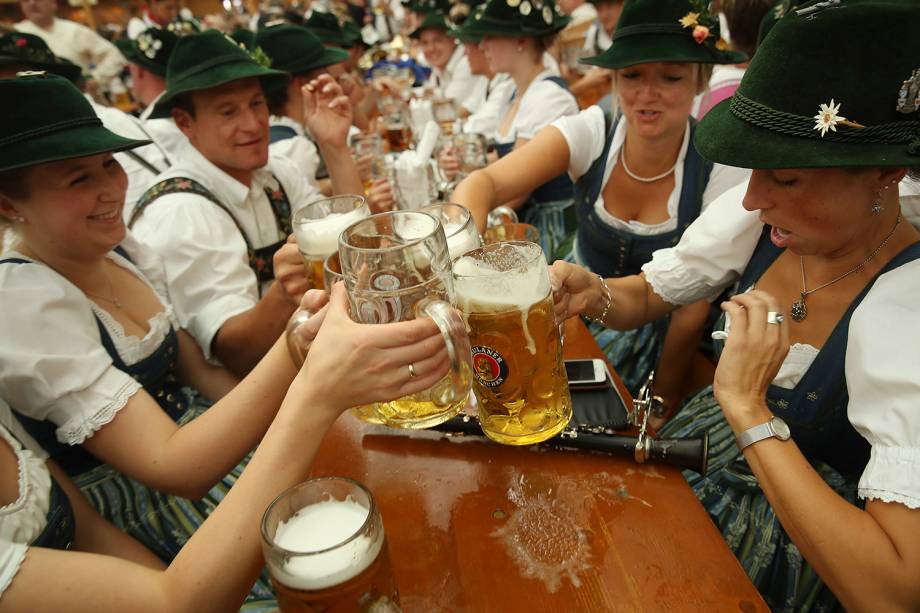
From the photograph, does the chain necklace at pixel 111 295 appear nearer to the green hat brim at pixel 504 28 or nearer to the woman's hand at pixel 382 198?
the woman's hand at pixel 382 198

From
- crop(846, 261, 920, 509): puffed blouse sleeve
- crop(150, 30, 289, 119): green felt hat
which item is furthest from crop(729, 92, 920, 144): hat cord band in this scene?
crop(150, 30, 289, 119): green felt hat

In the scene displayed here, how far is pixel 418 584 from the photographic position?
84 cm

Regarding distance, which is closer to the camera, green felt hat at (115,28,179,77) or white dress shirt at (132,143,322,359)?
white dress shirt at (132,143,322,359)

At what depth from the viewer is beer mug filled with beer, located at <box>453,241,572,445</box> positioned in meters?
0.83

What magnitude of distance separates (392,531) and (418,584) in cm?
12

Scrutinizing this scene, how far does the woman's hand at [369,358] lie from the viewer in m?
0.76

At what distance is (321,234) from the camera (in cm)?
119

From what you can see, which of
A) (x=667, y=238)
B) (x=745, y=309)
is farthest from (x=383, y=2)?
(x=745, y=309)

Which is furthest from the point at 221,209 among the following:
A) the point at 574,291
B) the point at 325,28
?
the point at 325,28

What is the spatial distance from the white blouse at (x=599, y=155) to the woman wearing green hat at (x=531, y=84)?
2.02 feet

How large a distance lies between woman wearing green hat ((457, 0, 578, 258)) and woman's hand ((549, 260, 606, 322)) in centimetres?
140

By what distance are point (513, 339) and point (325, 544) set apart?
0.39 metres

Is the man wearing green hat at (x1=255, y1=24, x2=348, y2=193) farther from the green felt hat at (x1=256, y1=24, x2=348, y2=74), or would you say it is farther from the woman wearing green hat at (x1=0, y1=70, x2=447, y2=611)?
the woman wearing green hat at (x1=0, y1=70, x2=447, y2=611)

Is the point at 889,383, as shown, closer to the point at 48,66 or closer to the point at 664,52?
the point at 664,52
